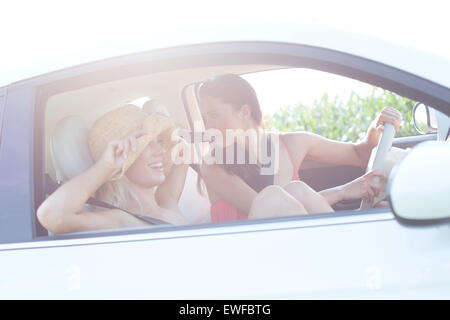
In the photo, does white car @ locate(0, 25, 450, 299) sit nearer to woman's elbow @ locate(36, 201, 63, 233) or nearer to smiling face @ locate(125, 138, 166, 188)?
woman's elbow @ locate(36, 201, 63, 233)

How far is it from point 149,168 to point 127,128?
17cm

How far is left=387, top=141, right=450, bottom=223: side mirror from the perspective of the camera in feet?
4.01

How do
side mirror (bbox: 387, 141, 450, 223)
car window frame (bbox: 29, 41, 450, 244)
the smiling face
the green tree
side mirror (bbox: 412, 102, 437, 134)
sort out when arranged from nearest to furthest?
side mirror (bbox: 387, 141, 450, 223) < car window frame (bbox: 29, 41, 450, 244) < the smiling face < side mirror (bbox: 412, 102, 437, 134) < the green tree

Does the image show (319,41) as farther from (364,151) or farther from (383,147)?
(364,151)

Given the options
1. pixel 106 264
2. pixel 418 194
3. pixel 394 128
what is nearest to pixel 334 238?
pixel 418 194

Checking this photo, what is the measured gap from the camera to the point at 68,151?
6.36ft

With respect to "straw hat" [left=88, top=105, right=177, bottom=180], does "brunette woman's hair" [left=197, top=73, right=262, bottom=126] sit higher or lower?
higher

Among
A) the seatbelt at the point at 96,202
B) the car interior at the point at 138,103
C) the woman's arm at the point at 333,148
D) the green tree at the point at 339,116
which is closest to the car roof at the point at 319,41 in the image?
the car interior at the point at 138,103

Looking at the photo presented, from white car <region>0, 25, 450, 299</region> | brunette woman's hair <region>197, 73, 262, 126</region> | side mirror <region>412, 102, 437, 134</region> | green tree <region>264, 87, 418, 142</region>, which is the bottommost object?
white car <region>0, 25, 450, 299</region>

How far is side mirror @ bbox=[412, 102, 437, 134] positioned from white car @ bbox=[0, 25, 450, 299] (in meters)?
0.98

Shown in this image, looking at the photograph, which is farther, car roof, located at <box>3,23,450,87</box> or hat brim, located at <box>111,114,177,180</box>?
hat brim, located at <box>111,114,177,180</box>

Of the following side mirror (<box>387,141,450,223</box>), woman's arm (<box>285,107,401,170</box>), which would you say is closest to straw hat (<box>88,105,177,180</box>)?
woman's arm (<box>285,107,401,170</box>)

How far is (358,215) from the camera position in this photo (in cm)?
143

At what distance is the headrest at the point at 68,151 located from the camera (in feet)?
6.31
